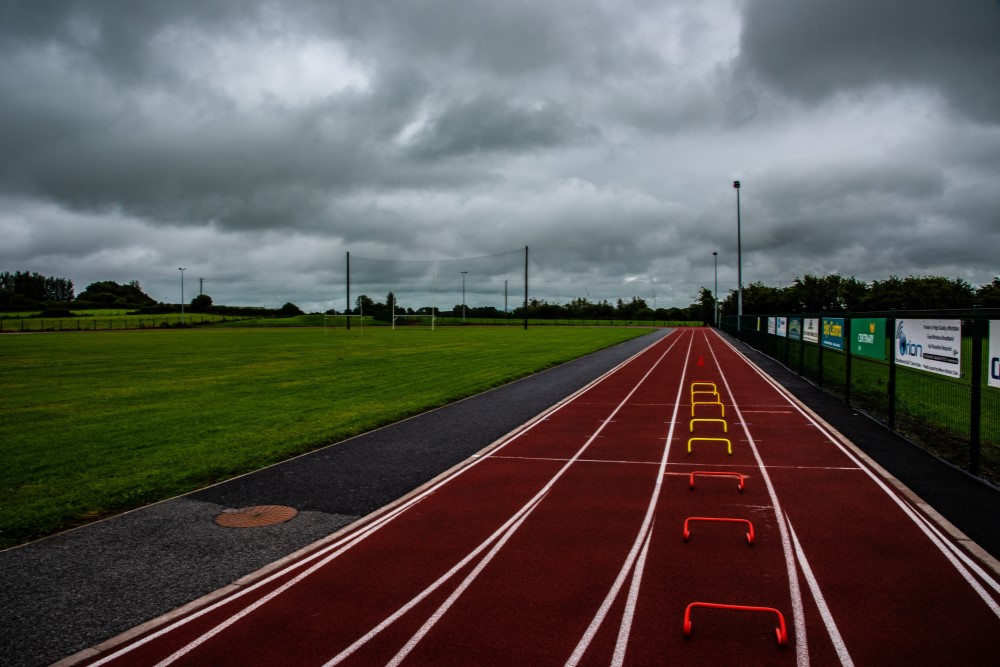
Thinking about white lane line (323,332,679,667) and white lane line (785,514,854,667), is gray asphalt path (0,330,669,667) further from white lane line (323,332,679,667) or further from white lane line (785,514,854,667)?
white lane line (785,514,854,667)

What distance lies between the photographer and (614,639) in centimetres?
493

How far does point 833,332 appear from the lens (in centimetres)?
1839

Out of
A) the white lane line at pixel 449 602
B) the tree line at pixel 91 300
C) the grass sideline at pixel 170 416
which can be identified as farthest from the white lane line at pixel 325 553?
the tree line at pixel 91 300

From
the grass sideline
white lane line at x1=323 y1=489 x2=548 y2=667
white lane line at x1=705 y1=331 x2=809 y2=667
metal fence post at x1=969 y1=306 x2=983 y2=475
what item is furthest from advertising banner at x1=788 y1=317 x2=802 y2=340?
white lane line at x1=323 y1=489 x2=548 y2=667

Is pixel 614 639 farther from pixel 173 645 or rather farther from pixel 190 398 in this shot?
pixel 190 398

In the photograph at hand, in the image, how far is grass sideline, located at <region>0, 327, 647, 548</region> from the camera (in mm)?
9000

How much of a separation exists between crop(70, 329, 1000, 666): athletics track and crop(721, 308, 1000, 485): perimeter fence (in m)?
2.35

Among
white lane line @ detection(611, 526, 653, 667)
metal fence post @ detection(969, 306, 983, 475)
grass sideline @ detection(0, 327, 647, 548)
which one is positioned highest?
metal fence post @ detection(969, 306, 983, 475)

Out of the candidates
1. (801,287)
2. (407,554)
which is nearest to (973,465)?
(407,554)

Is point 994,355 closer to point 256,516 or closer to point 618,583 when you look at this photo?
point 618,583

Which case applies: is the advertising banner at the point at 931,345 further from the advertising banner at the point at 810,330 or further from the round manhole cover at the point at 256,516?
the round manhole cover at the point at 256,516

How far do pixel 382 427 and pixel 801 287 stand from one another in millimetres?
107369

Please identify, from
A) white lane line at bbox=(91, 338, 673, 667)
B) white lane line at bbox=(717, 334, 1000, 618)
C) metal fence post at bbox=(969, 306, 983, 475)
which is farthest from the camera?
metal fence post at bbox=(969, 306, 983, 475)

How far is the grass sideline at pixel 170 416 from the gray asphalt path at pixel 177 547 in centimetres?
82
